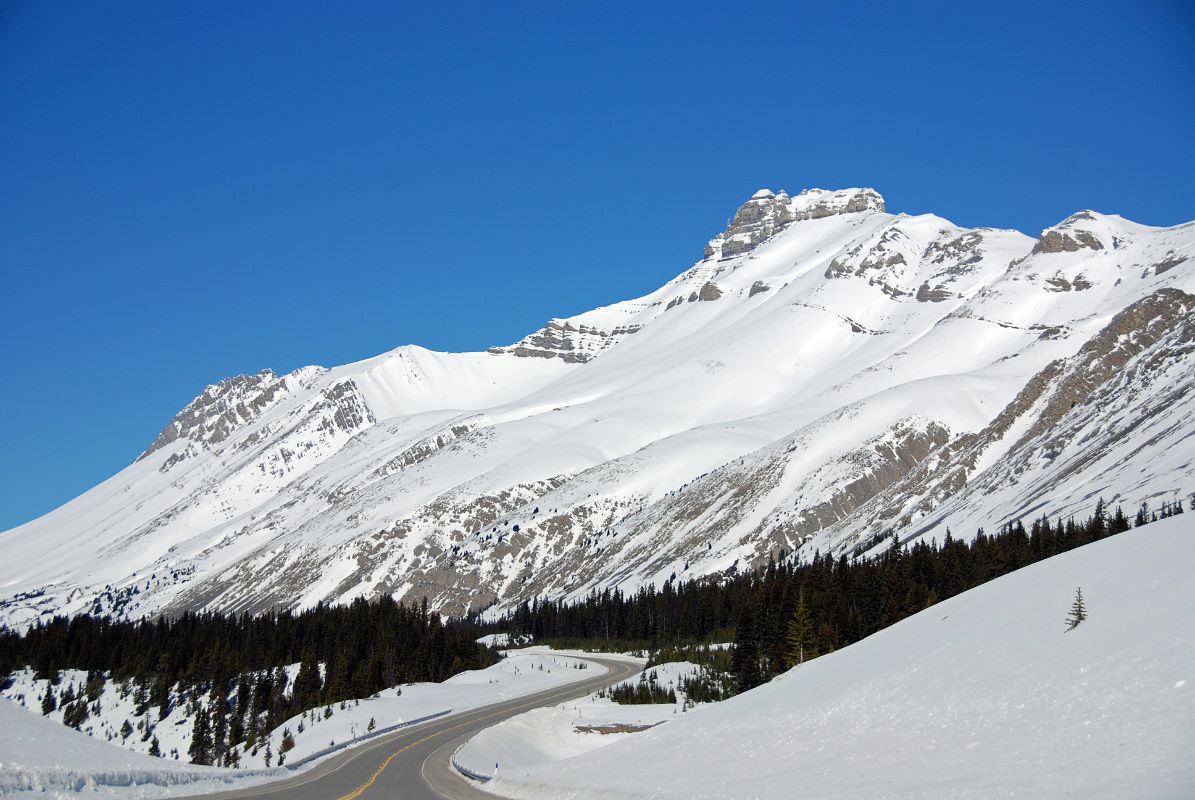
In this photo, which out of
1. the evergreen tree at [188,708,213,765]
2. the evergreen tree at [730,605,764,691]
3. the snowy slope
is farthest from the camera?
the evergreen tree at [188,708,213,765]

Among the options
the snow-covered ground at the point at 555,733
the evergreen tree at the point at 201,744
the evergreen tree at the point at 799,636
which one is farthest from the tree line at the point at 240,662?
the evergreen tree at the point at 799,636

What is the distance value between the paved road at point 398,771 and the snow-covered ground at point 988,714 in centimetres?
228

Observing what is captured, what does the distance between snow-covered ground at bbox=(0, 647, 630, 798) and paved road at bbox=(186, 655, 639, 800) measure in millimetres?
1215

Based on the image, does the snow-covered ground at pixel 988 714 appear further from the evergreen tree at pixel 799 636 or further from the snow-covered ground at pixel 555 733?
the evergreen tree at pixel 799 636

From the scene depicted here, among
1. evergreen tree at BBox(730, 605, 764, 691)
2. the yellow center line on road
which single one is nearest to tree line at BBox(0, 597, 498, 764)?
the yellow center line on road

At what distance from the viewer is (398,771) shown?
36406 mm

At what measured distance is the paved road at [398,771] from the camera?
95.9 ft

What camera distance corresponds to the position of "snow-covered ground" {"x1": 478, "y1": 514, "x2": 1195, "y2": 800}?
1745 centimetres

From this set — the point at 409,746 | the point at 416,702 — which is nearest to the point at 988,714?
the point at 409,746

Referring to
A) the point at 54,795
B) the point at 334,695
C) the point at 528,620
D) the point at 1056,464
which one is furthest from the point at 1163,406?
the point at 54,795

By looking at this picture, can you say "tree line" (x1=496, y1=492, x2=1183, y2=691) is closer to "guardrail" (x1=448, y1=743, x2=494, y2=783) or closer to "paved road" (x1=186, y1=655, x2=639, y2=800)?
"paved road" (x1=186, y1=655, x2=639, y2=800)

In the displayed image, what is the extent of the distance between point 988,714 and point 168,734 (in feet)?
276

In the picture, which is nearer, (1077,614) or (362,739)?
(1077,614)

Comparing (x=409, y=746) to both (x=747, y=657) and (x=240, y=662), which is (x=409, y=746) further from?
(x=240, y=662)
